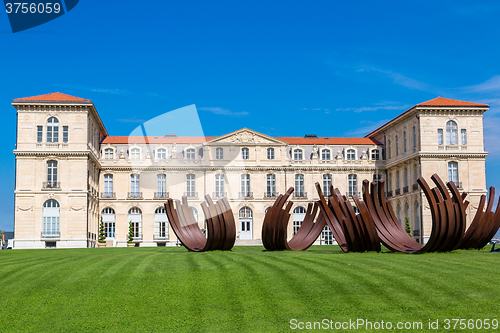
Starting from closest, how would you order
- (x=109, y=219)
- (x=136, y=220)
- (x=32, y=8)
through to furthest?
(x=32, y=8)
(x=109, y=219)
(x=136, y=220)

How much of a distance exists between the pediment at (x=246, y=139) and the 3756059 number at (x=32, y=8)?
46.2m

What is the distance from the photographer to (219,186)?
58.5 metres

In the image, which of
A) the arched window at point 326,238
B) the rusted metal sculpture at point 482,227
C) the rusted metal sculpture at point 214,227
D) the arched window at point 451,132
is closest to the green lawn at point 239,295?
the rusted metal sculpture at point 214,227

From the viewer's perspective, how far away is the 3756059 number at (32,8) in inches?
451

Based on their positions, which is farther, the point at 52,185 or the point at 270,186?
the point at 270,186

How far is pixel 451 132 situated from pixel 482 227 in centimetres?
2868

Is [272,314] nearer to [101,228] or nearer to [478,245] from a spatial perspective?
[478,245]

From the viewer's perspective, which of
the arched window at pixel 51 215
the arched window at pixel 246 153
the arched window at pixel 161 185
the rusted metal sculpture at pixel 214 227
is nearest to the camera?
the rusted metal sculpture at pixel 214 227

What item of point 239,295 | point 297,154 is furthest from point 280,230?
point 297,154

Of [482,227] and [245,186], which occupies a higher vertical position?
[245,186]

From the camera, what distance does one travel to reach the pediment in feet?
191

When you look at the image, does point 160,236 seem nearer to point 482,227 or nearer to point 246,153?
point 246,153

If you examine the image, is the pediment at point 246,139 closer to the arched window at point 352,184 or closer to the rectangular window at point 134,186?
the arched window at point 352,184

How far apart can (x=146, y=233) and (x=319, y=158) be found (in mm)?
20259
